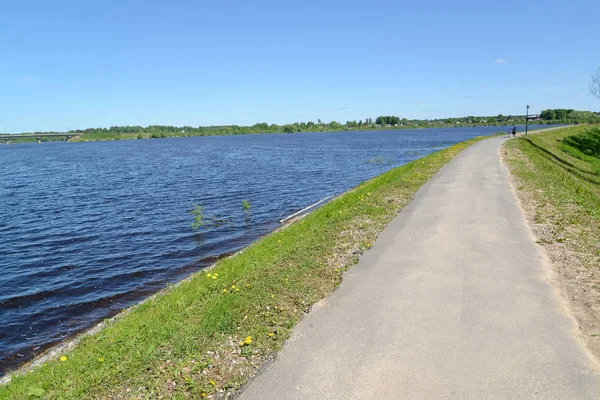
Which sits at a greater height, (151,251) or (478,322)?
(478,322)

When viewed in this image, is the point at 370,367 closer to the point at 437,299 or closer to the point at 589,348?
the point at 437,299

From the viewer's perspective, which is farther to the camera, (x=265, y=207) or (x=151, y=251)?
(x=265, y=207)

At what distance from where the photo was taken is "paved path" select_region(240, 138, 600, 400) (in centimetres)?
589

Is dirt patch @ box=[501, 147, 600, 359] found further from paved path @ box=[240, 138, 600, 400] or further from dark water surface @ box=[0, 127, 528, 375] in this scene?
dark water surface @ box=[0, 127, 528, 375]

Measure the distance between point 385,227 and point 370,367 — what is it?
8268 millimetres

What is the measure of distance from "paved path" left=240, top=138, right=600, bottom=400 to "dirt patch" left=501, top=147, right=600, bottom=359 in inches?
10.6

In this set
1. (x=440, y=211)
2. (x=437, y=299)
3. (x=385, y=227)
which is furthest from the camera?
(x=440, y=211)

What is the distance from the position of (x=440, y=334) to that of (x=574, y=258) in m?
5.50

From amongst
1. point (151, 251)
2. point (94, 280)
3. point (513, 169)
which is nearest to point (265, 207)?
point (151, 251)

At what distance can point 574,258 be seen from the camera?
10391 mm

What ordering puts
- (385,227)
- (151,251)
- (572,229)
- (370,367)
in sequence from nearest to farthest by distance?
1. (370,367)
2. (572,229)
3. (385,227)
4. (151,251)

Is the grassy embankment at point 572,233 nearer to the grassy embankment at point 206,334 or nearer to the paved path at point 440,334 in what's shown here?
the paved path at point 440,334

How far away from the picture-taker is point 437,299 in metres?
8.46

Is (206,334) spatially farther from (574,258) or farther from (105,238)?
(105,238)
